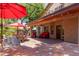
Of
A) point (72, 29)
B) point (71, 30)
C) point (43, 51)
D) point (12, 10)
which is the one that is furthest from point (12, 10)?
point (71, 30)

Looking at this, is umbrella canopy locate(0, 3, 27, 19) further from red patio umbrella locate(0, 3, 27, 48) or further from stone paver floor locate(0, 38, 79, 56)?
stone paver floor locate(0, 38, 79, 56)

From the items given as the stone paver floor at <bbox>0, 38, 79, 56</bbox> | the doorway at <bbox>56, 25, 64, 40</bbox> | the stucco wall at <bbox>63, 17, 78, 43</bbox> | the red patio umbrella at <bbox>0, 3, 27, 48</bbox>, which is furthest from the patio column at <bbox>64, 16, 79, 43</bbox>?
the red patio umbrella at <bbox>0, 3, 27, 48</bbox>

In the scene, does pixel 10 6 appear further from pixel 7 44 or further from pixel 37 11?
pixel 37 11

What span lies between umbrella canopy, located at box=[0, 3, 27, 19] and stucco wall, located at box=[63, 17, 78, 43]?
578cm

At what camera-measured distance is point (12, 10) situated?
10.5m

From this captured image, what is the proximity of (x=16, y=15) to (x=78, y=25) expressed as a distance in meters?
5.49

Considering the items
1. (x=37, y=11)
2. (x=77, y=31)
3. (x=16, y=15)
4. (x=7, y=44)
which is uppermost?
(x=37, y=11)

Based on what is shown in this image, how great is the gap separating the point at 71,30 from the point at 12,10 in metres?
6.78

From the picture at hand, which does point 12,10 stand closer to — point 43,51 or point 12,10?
point 12,10

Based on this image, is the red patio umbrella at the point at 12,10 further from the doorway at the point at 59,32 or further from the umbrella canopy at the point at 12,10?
the doorway at the point at 59,32

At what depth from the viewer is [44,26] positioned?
27.4m

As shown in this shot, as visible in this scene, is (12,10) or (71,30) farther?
(71,30)

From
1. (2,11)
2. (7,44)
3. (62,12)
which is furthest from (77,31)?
(2,11)

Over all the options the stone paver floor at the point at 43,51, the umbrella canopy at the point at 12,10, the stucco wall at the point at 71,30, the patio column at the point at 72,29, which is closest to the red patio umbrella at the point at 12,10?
the umbrella canopy at the point at 12,10
